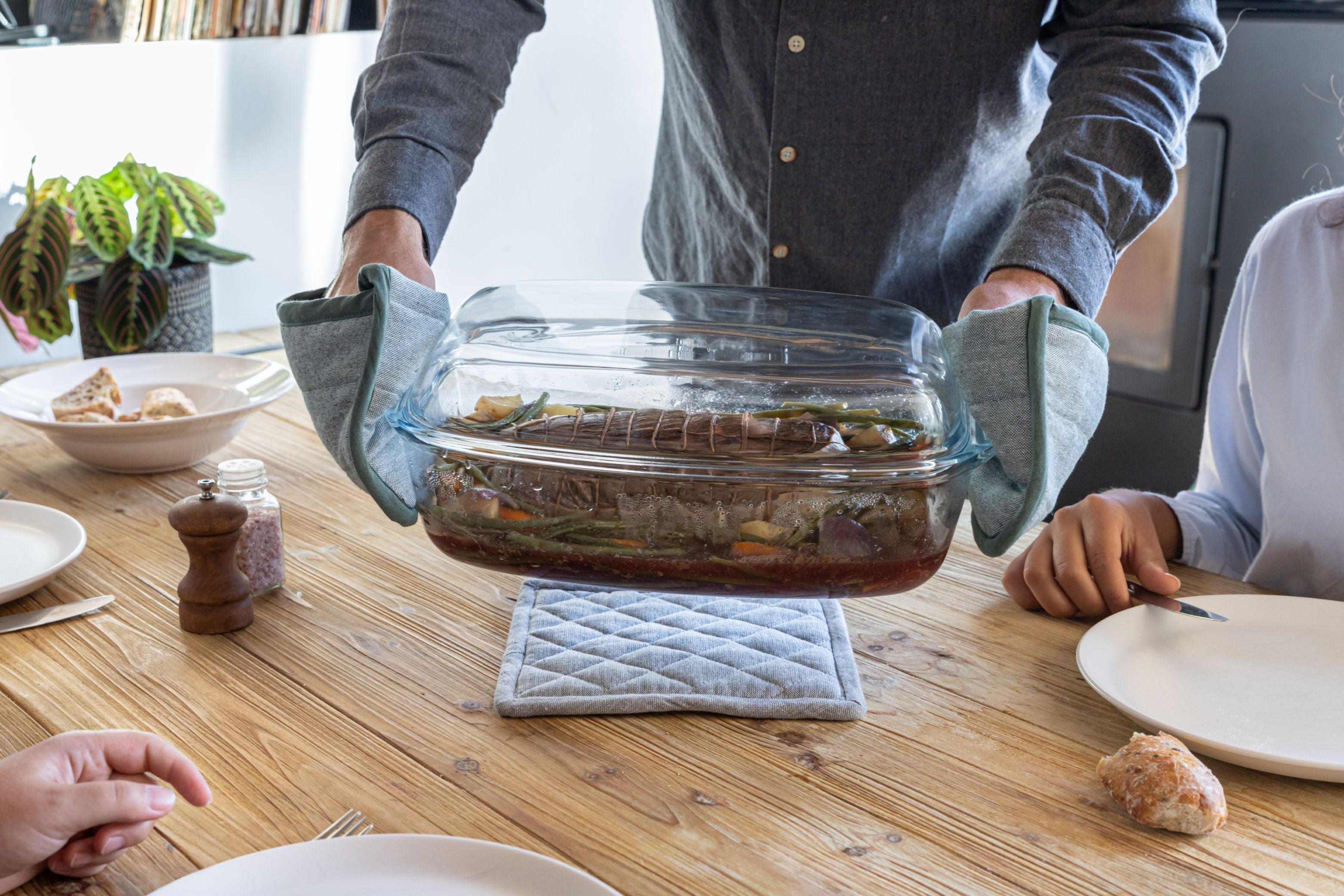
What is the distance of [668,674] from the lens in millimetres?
840

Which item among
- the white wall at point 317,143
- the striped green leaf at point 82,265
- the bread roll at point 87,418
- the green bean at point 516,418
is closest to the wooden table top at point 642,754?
the green bean at point 516,418

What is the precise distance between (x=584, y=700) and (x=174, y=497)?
0.68m

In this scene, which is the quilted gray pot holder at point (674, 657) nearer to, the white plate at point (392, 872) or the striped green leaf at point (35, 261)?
the white plate at point (392, 872)

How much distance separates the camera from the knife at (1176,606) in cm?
90

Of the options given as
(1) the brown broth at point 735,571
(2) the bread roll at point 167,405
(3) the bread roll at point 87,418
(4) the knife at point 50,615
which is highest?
(1) the brown broth at point 735,571

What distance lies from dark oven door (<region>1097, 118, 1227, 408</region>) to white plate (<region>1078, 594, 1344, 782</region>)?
1379 millimetres

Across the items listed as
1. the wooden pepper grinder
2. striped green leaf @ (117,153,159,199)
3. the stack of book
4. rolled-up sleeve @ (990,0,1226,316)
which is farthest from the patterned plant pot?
rolled-up sleeve @ (990,0,1226,316)

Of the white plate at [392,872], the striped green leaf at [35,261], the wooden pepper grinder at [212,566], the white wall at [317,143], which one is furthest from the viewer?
the white wall at [317,143]

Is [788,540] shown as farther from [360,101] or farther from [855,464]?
[360,101]

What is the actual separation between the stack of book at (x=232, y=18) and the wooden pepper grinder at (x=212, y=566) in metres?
1.54

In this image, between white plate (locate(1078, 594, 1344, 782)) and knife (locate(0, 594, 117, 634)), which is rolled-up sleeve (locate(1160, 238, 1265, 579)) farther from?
knife (locate(0, 594, 117, 634))

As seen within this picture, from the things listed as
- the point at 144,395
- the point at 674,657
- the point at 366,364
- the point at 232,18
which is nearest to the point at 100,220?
the point at 144,395

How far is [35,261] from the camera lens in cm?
170

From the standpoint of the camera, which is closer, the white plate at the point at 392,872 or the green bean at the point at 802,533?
the white plate at the point at 392,872
